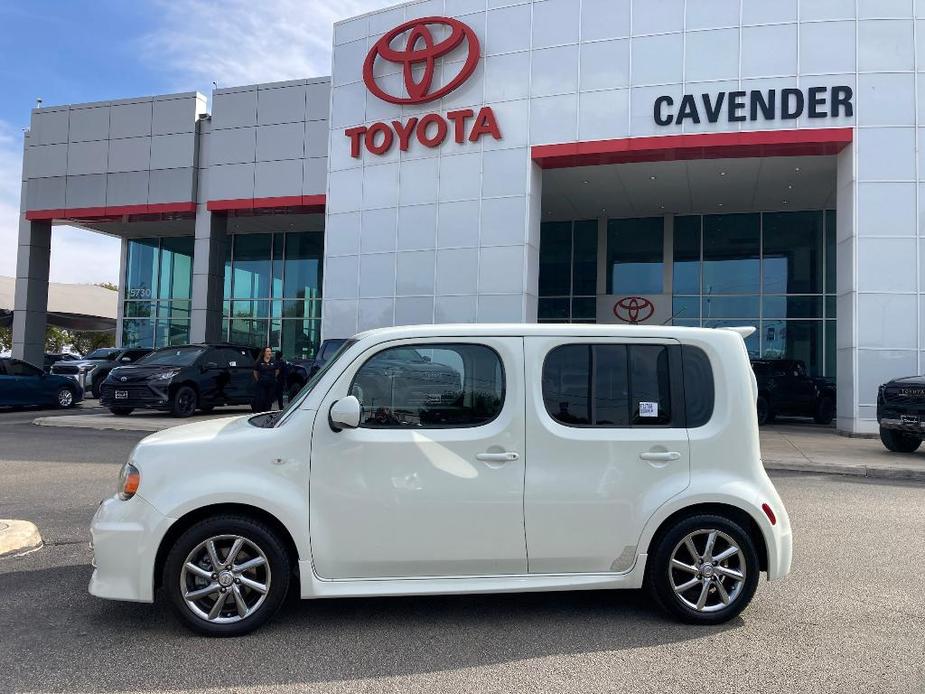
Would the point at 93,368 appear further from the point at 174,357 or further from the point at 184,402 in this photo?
the point at 184,402

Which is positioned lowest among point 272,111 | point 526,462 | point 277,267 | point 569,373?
point 526,462

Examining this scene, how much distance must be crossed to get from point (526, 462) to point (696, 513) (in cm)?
107

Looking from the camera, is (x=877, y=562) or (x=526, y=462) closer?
(x=526, y=462)

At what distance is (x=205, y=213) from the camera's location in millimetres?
27281

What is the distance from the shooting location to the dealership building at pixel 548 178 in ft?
57.6

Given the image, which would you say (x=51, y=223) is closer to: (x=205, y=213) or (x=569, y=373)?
(x=205, y=213)

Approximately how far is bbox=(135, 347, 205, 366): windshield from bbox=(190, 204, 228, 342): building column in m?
8.79

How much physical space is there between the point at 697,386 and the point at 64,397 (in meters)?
20.6

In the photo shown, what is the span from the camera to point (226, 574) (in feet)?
13.3

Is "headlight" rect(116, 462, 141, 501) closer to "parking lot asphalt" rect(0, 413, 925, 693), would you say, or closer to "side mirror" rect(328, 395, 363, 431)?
"parking lot asphalt" rect(0, 413, 925, 693)

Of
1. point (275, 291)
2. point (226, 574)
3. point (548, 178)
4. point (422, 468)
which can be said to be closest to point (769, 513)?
point (422, 468)

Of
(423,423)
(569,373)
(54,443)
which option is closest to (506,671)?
(423,423)

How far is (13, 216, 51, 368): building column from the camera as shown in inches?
1157

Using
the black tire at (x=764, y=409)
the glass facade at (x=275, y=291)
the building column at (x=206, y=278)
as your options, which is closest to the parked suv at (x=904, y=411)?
the black tire at (x=764, y=409)
